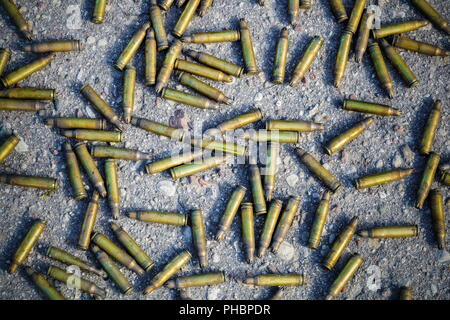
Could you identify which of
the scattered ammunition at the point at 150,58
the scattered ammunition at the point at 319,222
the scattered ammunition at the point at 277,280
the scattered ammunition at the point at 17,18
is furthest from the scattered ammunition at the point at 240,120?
the scattered ammunition at the point at 17,18

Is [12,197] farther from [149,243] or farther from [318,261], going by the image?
[318,261]

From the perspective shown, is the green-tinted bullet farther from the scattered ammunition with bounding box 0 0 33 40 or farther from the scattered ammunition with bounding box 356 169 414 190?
the scattered ammunition with bounding box 0 0 33 40

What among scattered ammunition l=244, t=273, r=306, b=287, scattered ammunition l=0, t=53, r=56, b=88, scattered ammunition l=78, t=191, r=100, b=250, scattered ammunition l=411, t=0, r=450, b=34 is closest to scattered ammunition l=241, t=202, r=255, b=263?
scattered ammunition l=244, t=273, r=306, b=287

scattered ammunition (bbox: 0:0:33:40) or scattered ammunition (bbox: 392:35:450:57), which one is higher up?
scattered ammunition (bbox: 0:0:33:40)

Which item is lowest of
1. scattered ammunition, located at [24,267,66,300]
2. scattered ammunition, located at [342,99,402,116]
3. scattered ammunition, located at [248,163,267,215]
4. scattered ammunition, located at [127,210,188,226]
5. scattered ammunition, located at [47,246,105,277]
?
scattered ammunition, located at [24,267,66,300]

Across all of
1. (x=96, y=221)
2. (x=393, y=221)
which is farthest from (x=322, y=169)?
(x=96, y=221)

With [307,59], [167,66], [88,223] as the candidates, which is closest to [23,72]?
[167,66]

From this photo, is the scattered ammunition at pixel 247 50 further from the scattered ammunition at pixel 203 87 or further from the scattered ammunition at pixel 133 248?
the scattered ammunition at pixel 133 248
